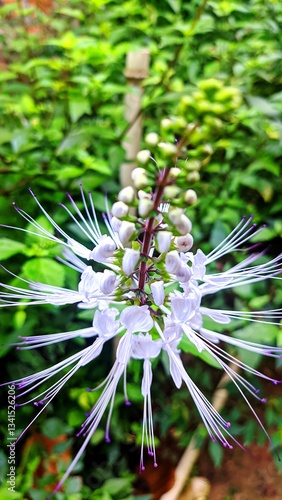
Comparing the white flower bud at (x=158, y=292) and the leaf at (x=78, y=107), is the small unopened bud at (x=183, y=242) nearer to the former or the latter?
the white flower bud at (x=158, y=292)

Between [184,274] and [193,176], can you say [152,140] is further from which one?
[184,274]

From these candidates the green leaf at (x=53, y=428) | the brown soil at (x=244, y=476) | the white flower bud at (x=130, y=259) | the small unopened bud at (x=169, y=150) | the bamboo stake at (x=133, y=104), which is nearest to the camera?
the small unopened bud at (x=169, y=150)

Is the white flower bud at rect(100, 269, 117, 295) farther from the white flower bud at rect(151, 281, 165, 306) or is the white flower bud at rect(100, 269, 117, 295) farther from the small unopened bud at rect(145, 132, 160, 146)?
the small unopened bud at rect(145, 132, 160, 146)

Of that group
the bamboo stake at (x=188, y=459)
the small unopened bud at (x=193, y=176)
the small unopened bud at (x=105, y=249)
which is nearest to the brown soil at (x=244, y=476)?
the bamboo stake at (x=188, y=459)

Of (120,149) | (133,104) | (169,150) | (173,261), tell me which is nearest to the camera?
(169,150)

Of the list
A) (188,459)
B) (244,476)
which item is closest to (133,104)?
(188,459)

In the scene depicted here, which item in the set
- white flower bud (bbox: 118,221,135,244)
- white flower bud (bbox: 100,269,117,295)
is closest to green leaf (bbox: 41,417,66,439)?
white flower bud (bbox: 100,269,117,295)
